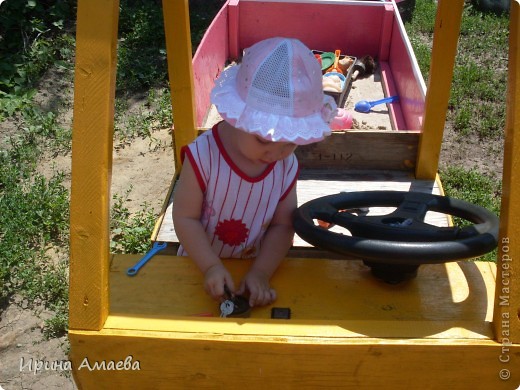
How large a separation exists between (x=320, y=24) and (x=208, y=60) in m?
0.99

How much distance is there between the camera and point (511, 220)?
1193 millimetres

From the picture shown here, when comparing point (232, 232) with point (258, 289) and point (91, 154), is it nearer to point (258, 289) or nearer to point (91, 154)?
point (258, 289)

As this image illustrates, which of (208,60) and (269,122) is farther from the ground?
(269,122)

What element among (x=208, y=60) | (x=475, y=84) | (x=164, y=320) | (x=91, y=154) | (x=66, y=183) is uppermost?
(x=91, y=154)

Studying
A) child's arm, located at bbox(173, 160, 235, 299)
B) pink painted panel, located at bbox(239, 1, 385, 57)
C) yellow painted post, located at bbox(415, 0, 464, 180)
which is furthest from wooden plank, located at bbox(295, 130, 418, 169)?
pink painted panel, located at bbox(239, 1, 385, 57)

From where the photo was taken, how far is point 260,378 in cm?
128

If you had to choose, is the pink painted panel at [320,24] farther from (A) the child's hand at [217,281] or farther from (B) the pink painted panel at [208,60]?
(A) the child's hand at [217,281]

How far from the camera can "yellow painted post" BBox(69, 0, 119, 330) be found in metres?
1.16

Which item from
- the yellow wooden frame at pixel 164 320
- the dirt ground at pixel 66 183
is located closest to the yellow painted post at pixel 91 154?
the yellow wooden frame at pixel 164 320

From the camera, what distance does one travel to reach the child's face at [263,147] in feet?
4.79

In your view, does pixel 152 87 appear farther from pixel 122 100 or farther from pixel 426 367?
pixel 426 367

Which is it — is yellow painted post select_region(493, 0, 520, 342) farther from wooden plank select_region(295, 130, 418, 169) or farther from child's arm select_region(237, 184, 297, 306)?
wooden plank select_region(295, 130, 418, 169)

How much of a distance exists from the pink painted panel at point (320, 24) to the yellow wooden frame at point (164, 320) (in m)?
2.88

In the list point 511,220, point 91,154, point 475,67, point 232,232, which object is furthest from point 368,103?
point 91,154
